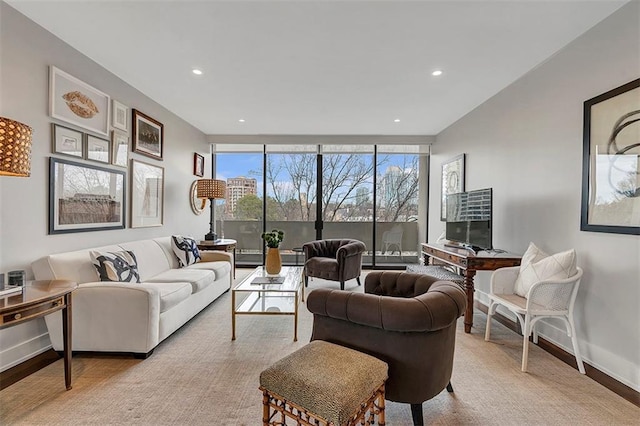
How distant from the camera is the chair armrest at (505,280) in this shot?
2.81 m

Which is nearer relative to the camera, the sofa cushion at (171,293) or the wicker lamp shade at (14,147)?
the wicker lamp shade at (14,147)

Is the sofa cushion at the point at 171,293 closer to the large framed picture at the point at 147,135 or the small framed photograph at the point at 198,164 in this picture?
the large framed picture at the point at 147,135

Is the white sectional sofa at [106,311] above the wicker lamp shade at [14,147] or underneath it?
underneath

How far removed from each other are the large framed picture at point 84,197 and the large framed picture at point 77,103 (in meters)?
0.40

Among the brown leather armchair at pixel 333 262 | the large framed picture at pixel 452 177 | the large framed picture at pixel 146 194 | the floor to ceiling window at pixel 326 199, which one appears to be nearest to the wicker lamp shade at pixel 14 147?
the large framed picture at pixel 146 194

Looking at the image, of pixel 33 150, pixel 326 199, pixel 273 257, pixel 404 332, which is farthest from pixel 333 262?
pixel 33 150

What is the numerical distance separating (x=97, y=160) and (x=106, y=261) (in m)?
1.12

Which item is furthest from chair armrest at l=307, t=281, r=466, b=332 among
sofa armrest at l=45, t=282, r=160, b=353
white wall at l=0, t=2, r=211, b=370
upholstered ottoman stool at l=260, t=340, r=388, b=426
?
white wall at l=0, t=2, r=211, b=370

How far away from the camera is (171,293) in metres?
2.74

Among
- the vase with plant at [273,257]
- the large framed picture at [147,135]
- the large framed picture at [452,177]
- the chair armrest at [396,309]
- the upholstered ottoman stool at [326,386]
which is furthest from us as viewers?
the large framed picture at [452,177]

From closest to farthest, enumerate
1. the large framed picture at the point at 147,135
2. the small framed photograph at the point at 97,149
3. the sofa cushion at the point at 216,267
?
the small framed photograph at the point at 97,149 < the large framed picture at the point at 147,135 < the sofa cushion at the point at 216,267

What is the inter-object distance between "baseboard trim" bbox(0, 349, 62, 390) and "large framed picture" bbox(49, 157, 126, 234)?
3.34 feet

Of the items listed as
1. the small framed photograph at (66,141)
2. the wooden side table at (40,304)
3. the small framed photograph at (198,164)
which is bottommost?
the wooden side table at (40,304)

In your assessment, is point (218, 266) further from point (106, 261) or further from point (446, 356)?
point (446, 356)
